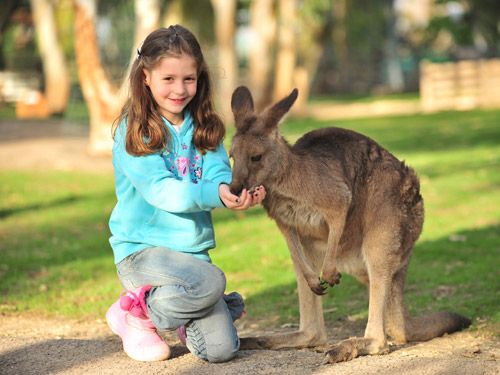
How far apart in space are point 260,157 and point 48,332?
1.78m

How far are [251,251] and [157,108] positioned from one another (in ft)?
9.94

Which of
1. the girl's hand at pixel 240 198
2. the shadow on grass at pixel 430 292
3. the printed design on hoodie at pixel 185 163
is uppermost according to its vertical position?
the printed design on hoodie at pixel 185 163

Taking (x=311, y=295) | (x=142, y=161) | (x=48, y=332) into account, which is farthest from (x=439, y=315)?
(x=48, y=332)

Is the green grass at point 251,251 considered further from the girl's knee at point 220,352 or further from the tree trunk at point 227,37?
the tree trunk at point 227,37

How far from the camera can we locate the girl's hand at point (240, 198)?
350cm

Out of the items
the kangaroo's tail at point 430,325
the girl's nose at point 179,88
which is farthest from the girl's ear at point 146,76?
the kangaroo's tail at point 430,325

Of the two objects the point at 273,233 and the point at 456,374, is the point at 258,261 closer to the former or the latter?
the point at 273,233

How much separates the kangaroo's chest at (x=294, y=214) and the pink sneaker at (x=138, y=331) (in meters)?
0.63

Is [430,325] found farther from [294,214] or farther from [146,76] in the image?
[146,76]

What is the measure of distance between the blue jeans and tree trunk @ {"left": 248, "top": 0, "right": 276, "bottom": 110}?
15.5m

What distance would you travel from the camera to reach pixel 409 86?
35406 millimetres

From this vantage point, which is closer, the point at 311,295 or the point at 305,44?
the point at 311,295

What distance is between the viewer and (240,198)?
350cm

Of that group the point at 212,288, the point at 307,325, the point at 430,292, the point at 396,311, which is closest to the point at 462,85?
the point at 430,292
